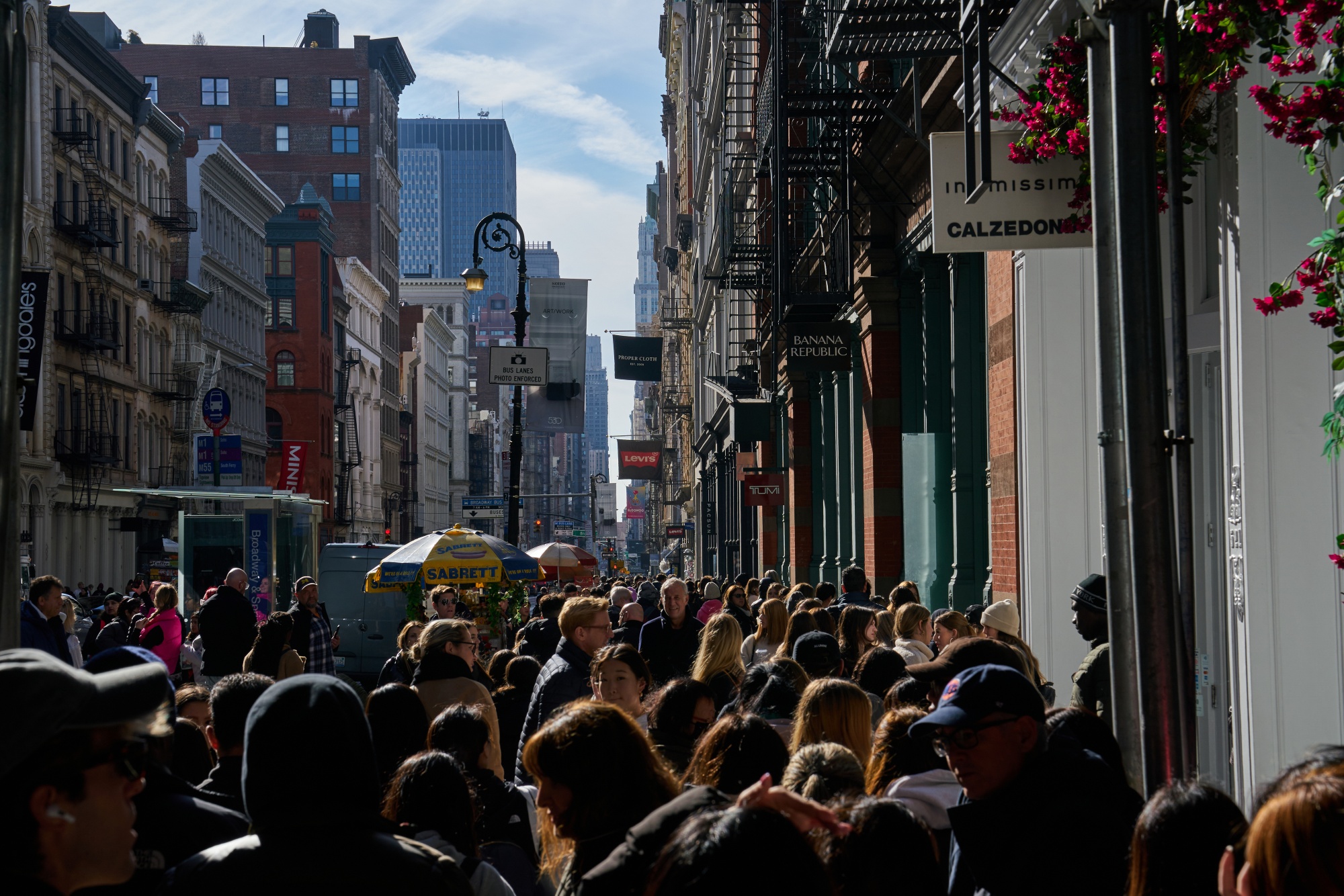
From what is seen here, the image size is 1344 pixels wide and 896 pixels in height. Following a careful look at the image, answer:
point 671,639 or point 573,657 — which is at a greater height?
point 573,657

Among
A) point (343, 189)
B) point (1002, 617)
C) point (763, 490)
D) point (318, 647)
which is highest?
point (343, 189)

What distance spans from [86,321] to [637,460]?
4183cm

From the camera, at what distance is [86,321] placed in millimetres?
51688

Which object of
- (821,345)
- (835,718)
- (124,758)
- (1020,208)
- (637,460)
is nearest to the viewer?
(124,758)

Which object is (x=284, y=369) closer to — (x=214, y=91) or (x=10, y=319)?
(x=214, y=91)

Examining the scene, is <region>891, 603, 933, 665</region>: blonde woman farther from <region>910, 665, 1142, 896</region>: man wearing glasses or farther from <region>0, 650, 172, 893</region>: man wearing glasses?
<region>0, 650, 172, 893</region>: man wearing glasses

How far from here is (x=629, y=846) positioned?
11.8 ft

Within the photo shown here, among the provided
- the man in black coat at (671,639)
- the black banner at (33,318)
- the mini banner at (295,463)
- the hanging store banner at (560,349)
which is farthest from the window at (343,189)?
the man in black coat at (671,639)

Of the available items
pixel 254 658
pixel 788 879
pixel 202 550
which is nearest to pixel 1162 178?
pixel 788 879

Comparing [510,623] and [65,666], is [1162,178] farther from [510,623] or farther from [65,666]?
[510,623]

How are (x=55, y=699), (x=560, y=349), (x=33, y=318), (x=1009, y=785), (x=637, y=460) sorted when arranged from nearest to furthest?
(x=55, y=699)
(x=1009, y=785)
(x=33, y=318)
(x=560, y=349)
(x=637, y=460)

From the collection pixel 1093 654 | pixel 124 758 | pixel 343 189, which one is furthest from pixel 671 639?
pixel 343 189

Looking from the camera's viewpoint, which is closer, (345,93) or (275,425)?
(275,425)

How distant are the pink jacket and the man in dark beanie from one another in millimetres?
10265
